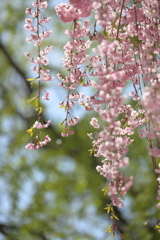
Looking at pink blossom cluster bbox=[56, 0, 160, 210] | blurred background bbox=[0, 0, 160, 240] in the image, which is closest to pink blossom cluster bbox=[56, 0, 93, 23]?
pink blossom cluster bbox=[56, 0, 160, 210]

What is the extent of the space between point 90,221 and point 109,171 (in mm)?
3245

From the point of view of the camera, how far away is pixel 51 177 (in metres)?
4.49

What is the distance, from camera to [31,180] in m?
4.16

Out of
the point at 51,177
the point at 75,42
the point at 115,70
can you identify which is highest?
the point at 51,177

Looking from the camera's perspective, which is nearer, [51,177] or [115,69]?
[115,69]

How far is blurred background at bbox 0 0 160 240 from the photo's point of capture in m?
3.74

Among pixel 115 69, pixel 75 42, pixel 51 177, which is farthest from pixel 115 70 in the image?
pixel 51 177

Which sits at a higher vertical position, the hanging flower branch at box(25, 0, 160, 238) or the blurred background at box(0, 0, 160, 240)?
the blurred background at box(0, 0, 160, 240)

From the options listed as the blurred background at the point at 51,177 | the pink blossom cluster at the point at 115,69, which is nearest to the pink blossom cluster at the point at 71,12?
the pink blossom cluster at the point at 115,69

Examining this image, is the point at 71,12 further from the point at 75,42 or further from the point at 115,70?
the point at 115,70

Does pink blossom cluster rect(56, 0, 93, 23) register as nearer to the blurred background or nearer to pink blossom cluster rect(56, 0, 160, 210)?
pink blossom cluster rect(56, 0, 160, 210)

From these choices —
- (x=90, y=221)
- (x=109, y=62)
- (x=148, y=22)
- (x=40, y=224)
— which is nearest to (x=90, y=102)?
(x=109, y=62)

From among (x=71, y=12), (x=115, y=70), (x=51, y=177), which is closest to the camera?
(x=115, y=70)

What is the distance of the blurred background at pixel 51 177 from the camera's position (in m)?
3.74
